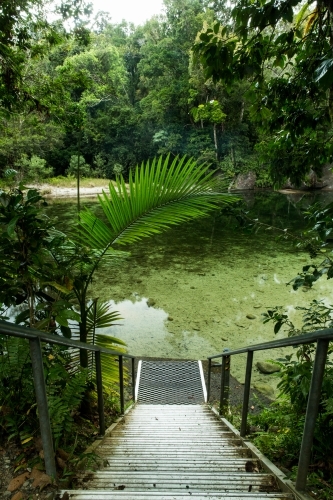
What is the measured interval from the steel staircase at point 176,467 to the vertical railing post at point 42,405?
100 millimetres

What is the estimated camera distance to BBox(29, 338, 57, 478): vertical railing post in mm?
954

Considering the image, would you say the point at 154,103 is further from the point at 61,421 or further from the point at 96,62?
the point at 61,421

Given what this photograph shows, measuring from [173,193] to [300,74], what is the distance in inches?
40.9

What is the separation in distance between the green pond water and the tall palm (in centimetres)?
32

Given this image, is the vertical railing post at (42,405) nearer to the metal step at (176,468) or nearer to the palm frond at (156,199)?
Answer: the metal step at (176,468)

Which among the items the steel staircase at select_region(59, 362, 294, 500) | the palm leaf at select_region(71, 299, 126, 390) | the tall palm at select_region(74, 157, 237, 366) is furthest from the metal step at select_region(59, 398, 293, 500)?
the tall palm at select_region(74, 157, 237, 366)

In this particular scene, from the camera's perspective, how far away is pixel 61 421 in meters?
1.14

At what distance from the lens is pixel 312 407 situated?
100 centimetres

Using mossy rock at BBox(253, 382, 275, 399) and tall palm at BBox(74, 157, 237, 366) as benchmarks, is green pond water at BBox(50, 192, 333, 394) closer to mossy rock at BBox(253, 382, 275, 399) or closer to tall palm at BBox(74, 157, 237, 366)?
mossy rock at BBox(253, 382, 275, 399)

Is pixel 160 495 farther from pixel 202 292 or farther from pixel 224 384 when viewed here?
pixel 202 292

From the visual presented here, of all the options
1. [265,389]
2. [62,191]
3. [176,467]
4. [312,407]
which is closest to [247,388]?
[176,467]

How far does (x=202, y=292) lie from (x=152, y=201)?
4956 millimetres

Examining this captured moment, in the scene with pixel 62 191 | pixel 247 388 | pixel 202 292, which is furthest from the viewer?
pixel 62 191

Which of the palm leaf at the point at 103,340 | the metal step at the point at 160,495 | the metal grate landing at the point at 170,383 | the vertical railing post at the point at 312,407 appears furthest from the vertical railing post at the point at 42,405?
the metal grate landing at the point at 170,383
